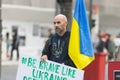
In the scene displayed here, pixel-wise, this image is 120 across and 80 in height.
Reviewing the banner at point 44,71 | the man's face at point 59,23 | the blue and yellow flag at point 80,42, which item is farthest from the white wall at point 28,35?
the man's face at point 59,23

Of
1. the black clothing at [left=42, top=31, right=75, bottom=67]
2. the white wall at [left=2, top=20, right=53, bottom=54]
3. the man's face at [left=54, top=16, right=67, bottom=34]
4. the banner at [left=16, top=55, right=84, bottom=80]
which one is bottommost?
the banner at [left=16, top=55, right=84, bottom=80]

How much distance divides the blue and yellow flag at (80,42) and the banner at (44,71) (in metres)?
0.29

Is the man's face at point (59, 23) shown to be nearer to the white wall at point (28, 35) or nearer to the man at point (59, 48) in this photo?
the man at point (59, 48)

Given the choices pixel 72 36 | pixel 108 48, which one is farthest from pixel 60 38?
pixel 108 48

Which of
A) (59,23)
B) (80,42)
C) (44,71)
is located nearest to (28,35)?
(80,42)

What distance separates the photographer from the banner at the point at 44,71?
7160mm

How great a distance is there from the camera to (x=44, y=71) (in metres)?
7.31

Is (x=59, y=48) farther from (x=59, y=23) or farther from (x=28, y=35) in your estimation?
(x=28, y=35)

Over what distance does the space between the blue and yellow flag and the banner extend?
11.4 inches

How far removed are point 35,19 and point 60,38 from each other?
72.9 feet

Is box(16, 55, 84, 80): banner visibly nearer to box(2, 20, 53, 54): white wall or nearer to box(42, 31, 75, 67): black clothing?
box(42, 31, 75, 67): black clothing

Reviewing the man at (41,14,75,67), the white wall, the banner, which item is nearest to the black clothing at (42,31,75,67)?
the man at (41,14,75,67)

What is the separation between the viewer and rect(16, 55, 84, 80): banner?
23.5 feet

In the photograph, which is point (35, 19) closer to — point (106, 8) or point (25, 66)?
point (106, 8)
